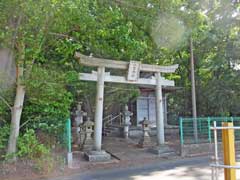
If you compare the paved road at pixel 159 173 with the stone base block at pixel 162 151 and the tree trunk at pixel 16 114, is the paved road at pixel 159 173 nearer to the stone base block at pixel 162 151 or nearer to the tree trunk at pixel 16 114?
the stone base block at pixel 162 151

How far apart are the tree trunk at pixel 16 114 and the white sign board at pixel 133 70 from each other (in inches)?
159

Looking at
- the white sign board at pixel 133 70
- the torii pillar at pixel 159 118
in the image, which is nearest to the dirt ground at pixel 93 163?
the torii pillar at pixel 159 118

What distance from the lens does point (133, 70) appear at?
10.4 meters

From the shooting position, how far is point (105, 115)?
17.5 m

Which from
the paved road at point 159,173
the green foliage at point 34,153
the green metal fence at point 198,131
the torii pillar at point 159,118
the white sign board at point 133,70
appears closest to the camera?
the paved road at point 159,173

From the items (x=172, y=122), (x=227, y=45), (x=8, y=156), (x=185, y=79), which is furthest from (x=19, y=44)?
(x=172, y=122)

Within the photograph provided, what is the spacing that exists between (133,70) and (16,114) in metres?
4.56

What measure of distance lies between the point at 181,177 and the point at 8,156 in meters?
4.88

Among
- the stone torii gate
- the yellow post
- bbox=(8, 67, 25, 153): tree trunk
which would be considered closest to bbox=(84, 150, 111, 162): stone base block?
the stone torii gate

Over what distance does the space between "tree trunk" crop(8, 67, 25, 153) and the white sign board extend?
4.04m

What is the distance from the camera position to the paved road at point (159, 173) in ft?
24.3

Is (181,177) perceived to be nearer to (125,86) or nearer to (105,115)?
(125,86)

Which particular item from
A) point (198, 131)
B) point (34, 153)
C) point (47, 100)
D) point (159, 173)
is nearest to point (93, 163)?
point (34, 153)

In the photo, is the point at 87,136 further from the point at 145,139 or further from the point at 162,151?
the point at 162,151
